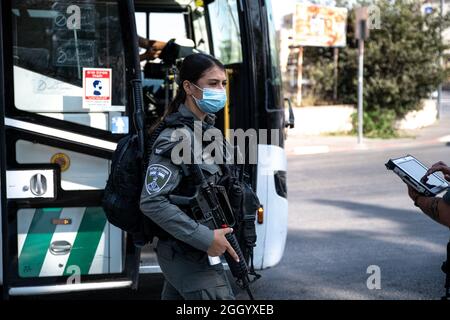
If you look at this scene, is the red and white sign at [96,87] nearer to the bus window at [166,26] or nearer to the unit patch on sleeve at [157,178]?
the unit patch on sleeve at [157,178]

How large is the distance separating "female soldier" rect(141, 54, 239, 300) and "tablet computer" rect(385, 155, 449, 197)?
84 centimetres

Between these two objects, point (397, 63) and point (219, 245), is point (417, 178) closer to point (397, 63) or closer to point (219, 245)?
point (219, 245)

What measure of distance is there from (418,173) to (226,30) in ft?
8.19

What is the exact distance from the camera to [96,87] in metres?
3.92

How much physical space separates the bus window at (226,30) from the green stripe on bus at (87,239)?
63.5 inches

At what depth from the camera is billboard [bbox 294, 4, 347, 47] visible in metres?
18.0

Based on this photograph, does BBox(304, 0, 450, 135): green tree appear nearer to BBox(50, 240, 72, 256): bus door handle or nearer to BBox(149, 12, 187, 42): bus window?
BBox(149, 12, 187, 42): bus window

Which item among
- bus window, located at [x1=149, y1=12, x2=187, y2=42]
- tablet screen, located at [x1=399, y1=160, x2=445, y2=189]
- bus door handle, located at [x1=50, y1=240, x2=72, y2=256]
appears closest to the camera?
tablet screen, located at [x1=399, y1=160, x2=445, y2=189]

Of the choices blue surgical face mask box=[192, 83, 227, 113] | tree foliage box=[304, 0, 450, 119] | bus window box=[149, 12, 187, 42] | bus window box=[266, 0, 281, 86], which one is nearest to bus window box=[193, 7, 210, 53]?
bus window box=[149, 12, 187, 42]

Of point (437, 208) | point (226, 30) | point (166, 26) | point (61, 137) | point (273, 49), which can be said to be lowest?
point (437, 208)

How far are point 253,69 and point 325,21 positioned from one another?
48.7ft

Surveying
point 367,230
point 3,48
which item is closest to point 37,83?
point 3,48

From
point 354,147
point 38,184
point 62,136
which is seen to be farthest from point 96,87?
point 354,147

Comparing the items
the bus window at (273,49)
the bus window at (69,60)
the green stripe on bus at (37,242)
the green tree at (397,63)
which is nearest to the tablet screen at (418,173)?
the bus window at (273,49)
